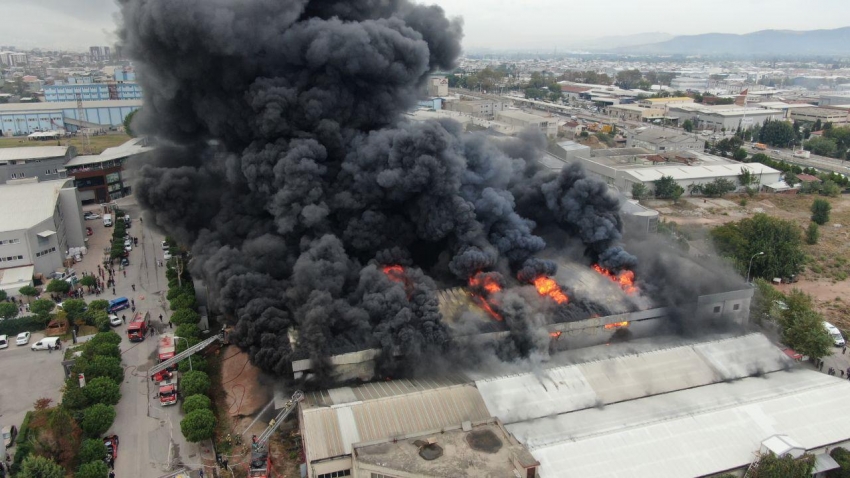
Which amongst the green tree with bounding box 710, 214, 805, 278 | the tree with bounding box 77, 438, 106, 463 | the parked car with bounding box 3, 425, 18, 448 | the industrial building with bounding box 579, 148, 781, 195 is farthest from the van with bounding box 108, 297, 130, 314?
the industrial building with bounding box 579, 148, 781, 195

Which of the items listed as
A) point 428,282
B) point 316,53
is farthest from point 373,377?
Answer: point 316,53

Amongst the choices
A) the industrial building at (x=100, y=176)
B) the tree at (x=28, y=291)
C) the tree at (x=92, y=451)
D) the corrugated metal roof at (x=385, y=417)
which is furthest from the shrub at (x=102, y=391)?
the industrial building at (x=100, y=176)

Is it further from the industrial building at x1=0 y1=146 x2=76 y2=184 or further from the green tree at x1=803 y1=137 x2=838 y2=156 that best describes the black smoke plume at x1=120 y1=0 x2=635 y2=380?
the green tree at x1=803 y1=137 x2=838 y2=156

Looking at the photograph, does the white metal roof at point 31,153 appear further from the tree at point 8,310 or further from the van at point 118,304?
the tree at point 8,310

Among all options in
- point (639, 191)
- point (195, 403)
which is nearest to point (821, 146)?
point (639, 191)

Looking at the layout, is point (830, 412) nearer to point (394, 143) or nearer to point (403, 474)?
point (403, 474)
